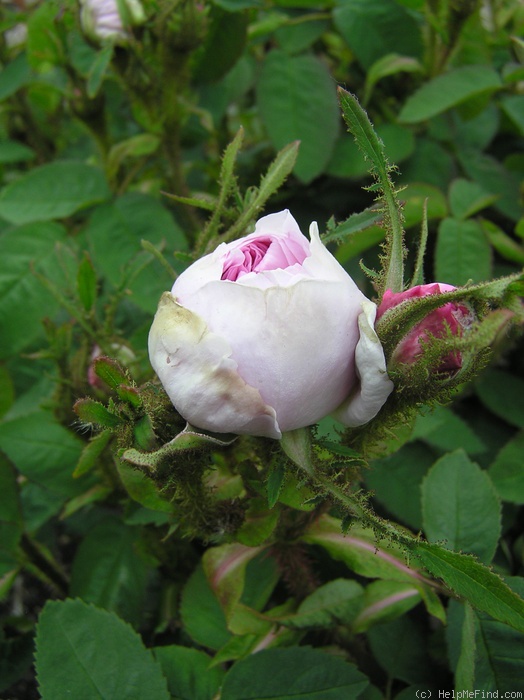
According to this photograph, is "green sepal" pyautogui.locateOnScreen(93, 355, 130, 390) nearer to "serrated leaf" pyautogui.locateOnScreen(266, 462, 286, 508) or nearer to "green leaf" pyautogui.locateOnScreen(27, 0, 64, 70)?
"serrated leaf" pyautogui.locateOnScreen(266, 462, 286, 508)

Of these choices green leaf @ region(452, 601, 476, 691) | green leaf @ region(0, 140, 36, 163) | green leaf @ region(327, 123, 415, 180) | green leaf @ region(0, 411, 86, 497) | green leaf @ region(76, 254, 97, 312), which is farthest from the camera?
green leaf @ region(0, 140, 36, 163)

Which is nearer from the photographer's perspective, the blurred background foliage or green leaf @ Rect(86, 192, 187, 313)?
the blurred background foliage

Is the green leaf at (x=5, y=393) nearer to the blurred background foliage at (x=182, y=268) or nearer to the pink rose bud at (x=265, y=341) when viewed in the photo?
the blurred background foliage at (x=182, y=268)

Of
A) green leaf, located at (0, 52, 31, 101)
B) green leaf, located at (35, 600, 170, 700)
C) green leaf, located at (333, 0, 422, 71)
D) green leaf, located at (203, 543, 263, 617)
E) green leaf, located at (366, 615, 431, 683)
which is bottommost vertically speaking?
green leaf, located at (366, 615, 431, 683)

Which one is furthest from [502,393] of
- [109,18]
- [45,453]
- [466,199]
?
[109,18]

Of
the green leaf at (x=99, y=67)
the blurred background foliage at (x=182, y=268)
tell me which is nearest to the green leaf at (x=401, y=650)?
the blurred background foliage at (x=182, y=268)

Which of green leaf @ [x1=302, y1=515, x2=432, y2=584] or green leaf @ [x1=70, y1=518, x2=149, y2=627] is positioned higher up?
green leaf @ [x1=302, y1=515, x2=432, y2=584]

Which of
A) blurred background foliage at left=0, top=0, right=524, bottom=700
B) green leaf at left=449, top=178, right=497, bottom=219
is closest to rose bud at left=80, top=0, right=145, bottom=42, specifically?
blurred background foliage at left=0, top=0, right=524, bottom=700
